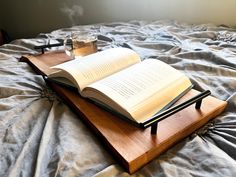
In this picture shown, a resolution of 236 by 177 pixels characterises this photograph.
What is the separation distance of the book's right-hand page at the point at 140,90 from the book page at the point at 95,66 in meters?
0.05

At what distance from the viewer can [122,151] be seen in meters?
0.47

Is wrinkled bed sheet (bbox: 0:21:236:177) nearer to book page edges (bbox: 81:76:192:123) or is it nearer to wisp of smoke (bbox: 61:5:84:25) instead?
book page edges (bbox: 81:76:192:123)

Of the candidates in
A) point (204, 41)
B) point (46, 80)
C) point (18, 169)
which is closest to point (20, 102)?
point (46, 80)

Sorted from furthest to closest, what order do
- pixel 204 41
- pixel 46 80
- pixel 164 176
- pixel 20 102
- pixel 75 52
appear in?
pixel 204 41 → pixel 75 52 → pixel 46 80 → pixel 20 102 → pixel 164 176

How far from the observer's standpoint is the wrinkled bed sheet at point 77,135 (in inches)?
18.2

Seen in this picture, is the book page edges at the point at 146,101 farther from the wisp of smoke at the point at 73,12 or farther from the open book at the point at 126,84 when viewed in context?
the wisp of smoke at the point at 73,12

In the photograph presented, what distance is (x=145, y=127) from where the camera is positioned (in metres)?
0.49

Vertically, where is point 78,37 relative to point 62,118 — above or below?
above

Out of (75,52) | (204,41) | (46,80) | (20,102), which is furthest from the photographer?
(204,41)

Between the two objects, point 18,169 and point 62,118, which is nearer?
point 18,169

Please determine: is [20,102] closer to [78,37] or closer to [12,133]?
[12,133]

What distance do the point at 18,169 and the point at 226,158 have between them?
0.39 metres

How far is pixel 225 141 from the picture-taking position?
0.52 metres

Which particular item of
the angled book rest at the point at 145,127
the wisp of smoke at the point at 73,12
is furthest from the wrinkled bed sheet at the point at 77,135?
the wisp of smoke at the point at 73,12
